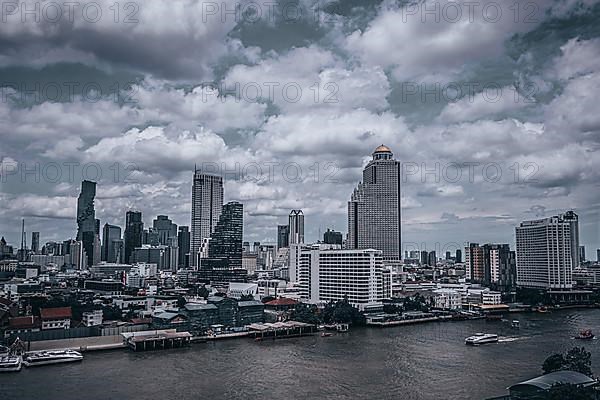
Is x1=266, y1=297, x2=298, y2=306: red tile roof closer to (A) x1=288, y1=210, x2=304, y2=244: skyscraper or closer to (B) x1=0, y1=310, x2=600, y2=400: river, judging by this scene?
(B) x1=0, y1=310, x2=600, y2=400: river

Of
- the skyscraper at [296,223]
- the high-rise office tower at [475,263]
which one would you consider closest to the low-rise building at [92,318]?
the high-rise office tower at [475,263]

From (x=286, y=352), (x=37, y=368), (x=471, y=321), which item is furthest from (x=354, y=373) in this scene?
(x=471, y=321)

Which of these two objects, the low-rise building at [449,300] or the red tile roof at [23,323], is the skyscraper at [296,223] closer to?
the low-rise building at [449,300]

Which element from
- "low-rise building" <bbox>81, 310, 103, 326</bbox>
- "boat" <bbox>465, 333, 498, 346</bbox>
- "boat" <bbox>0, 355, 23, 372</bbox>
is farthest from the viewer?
"low-rise building" <bbox>81, 310, 103, 326</bbox>

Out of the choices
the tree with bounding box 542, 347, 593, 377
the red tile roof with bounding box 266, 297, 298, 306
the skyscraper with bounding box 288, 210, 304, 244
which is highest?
the skyscraper with bounding box 288, 210, 304, 244

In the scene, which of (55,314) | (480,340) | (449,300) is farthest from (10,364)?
(449,300)

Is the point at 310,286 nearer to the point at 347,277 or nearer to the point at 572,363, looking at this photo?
the point at 347,277

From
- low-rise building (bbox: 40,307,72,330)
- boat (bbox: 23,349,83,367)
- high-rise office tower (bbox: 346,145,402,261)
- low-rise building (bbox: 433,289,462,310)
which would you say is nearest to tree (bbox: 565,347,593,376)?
boat (bbox: 23,349,83,367)
